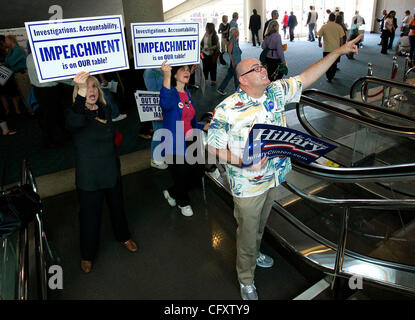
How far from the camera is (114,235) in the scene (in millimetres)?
2992

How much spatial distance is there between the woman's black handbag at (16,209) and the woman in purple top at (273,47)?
5511 millimetres

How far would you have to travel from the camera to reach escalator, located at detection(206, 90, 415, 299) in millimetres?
1947

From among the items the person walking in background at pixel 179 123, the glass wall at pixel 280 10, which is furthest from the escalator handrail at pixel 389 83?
the glass wall at pixel 280 10

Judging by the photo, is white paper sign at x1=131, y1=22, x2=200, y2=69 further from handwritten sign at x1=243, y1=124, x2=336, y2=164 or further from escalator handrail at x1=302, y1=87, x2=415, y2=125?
escalator handrail at x1=302, y1=87, x2=415, y2=125

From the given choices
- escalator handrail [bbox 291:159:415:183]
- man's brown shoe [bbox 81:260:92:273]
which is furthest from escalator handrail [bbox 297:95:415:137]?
man's brown shoe [bbox 81:260:92:273]

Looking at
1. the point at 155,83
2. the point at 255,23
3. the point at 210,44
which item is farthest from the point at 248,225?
the point at 255,23

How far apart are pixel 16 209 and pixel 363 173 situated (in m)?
2.23

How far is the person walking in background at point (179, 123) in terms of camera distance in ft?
9.08

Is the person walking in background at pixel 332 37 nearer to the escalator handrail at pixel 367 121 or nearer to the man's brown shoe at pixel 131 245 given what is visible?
the escalator handrail at pixel 367 121

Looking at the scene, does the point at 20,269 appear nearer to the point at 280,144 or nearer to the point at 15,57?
the point at 280,144

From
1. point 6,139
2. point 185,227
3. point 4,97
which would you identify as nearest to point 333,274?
point 185,227

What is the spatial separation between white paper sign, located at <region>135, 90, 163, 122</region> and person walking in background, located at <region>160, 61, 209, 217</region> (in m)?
1.17

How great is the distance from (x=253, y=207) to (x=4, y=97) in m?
7.01
